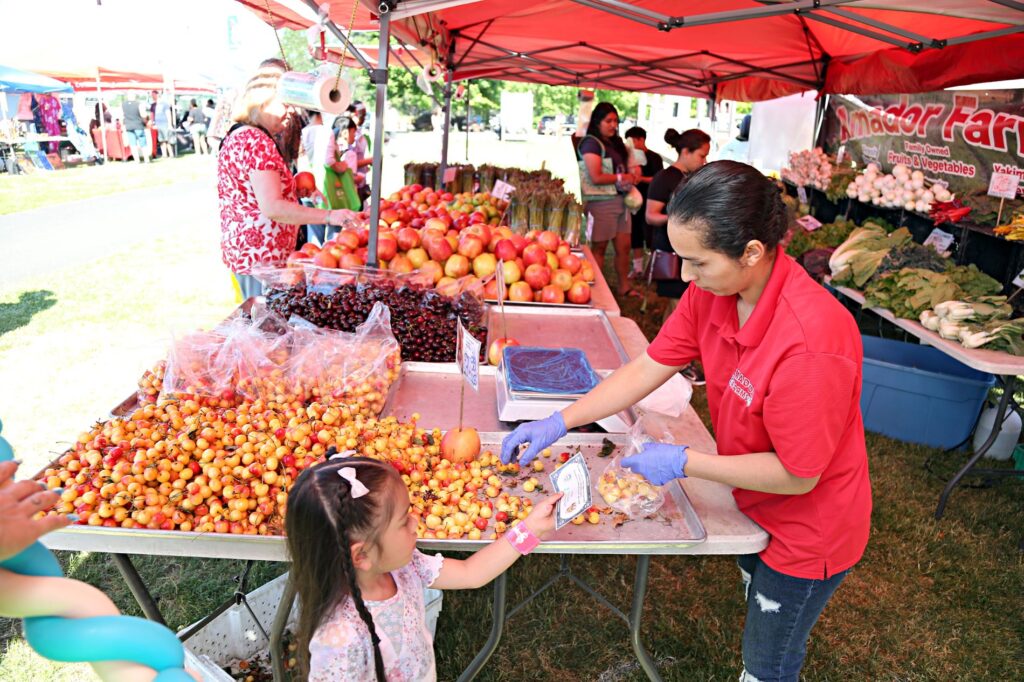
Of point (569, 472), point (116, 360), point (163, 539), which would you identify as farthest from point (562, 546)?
point (116, 360)

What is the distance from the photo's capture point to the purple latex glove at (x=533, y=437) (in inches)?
78.9

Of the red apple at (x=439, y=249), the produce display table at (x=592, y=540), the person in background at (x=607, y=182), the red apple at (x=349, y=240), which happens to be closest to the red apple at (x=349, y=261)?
the red apple at (x=349, y=240)

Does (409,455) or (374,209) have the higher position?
(374,209)

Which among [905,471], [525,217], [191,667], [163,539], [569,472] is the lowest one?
[905,471]

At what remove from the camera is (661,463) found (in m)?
1.74

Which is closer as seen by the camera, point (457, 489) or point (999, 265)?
point (457, 489)

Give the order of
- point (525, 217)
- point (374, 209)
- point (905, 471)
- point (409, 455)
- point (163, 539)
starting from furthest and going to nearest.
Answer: point (525, 217) → point (905, 471) → point (374, 209) → point (409, 455) → point (163, 539)

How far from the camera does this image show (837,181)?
745cm

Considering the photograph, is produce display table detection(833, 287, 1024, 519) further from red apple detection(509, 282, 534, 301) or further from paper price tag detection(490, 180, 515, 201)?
paper price tag detection(490, 180, 515, 201)

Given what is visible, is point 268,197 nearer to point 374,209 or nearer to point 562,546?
point 374,209

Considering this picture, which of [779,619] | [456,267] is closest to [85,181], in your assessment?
[456,267]

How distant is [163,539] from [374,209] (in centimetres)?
200

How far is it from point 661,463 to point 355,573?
2.67ft

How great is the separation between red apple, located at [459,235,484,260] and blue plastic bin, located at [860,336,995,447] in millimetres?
2706
